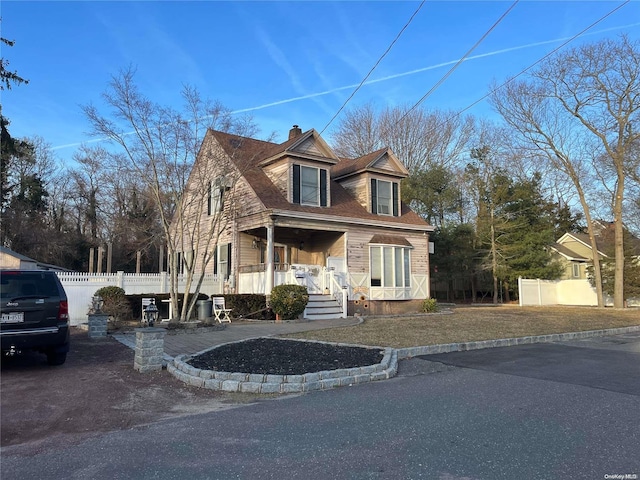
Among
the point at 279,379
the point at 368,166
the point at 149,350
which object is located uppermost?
the point at 368,166

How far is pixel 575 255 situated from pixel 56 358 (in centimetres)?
3405

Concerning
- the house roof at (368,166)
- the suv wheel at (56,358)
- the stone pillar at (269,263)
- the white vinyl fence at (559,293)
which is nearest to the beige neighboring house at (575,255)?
the white vinyl fence at (559,293)

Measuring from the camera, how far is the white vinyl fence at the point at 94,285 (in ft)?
50.9

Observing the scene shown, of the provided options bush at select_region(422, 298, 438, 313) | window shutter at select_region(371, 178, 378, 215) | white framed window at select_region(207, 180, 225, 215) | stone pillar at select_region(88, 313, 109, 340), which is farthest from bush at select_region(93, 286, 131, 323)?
bush at select_region(422, 298, 438, 313)

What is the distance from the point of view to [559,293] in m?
29.8

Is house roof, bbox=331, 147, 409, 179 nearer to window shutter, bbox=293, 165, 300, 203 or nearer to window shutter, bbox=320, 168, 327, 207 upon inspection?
window shutter, bbox=320, 168, 327, 207

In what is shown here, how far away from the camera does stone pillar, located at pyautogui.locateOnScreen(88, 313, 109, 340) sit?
1140 cm

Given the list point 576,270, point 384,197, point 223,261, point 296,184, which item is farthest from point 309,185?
point 576,270

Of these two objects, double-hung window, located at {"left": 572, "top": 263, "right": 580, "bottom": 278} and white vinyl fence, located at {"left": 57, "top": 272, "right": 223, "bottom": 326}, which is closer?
white vinyl fence, located at {"left": 57, "top": 272, "right": 223, "bottom": 326}

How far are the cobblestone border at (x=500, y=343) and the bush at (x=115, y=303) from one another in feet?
31.5

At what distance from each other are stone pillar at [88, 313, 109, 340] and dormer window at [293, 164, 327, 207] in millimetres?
9179

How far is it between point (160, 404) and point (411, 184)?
90.9ft

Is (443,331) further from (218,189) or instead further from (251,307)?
(218,189)

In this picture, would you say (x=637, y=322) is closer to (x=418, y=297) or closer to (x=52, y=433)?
(x=418, y=297)
